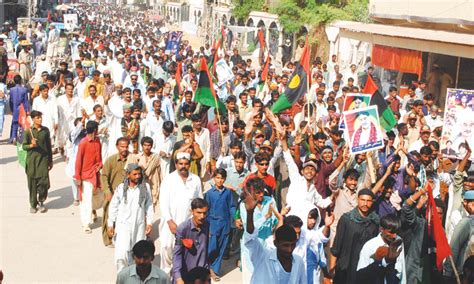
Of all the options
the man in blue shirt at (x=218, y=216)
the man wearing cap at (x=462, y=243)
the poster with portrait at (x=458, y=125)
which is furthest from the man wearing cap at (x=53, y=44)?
the man wearing cap at (x=462, y=243)

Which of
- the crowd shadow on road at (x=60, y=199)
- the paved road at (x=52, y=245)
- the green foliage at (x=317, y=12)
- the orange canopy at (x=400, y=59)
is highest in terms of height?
the green foliage at (x=317, y=12)

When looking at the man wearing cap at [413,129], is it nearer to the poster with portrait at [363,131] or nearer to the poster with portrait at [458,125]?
the poster with portrait at [458,125]

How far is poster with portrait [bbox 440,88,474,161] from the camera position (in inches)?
322

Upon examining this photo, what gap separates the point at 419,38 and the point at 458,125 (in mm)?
7437

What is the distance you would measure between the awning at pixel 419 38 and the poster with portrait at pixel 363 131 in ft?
24.5

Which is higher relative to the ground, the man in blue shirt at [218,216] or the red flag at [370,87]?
the red flag at [370,87]

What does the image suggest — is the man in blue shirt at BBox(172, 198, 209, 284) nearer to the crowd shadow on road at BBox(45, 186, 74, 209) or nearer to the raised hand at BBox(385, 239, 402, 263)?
the raised hand at BBox(385, 239, 402, 263)

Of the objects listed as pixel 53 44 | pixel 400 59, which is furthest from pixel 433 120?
pixel 53 44

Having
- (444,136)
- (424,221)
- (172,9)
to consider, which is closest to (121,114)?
(444,136)

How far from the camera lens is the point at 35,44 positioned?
2512 centimetres

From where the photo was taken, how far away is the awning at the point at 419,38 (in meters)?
13.9

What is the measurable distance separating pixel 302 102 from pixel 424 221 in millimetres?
5947

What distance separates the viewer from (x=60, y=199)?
9828 mm

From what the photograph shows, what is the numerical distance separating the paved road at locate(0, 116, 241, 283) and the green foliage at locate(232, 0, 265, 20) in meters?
31.5
